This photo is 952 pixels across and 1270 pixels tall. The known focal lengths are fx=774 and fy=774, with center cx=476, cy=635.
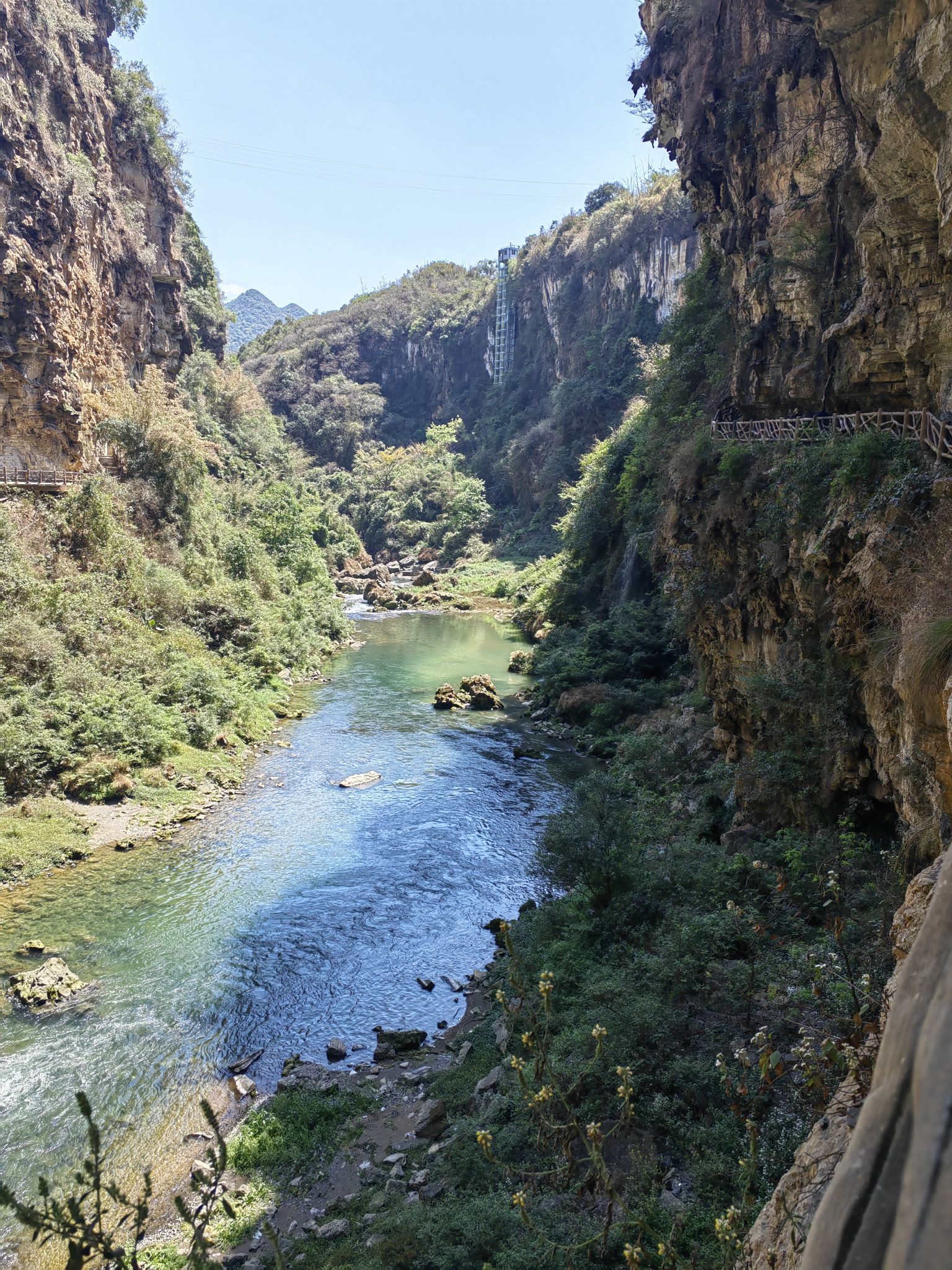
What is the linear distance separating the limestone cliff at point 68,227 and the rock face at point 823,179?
1904 cm

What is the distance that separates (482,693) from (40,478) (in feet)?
49.7

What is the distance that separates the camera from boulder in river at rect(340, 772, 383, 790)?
60.7ft


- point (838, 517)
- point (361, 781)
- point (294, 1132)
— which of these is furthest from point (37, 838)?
point (838, 517)

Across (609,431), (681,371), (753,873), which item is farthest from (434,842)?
(609,431)

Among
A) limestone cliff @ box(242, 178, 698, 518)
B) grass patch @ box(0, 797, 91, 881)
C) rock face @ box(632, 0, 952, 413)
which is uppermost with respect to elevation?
limestone cliff @ box(242, 178, 698, 518)

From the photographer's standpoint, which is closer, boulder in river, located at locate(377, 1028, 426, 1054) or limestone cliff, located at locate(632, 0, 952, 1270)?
limestone cliff, located at locate(632, 0, 952, 1270)

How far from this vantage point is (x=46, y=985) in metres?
10.5

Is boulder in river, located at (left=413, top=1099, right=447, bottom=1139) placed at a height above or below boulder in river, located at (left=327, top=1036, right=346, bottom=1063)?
above

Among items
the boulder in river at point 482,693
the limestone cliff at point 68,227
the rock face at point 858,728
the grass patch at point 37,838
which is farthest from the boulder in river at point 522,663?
the grass patch at point 37,838

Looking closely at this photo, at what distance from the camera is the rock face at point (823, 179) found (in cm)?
922

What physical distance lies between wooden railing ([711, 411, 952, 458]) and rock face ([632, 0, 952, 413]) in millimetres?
441

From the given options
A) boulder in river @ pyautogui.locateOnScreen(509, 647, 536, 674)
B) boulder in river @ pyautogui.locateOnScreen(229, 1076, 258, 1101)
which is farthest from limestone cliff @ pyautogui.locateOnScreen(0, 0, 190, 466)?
boulder in river @ pyautogui.locateOnScreen(229, 1076, 258, 1101)

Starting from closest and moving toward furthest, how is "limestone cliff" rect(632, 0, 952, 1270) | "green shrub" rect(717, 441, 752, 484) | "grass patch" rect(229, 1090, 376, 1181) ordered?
"limestone cliff" rect(632, 0, 952, 1270)
"grass patch" rect(229, 1090, 376, 1181)
"green shrub" rect(717, 441, 752, 484)

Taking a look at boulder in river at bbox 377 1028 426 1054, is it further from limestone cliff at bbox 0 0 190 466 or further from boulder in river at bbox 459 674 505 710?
limestone cliff at bbox 0 0 190 466
